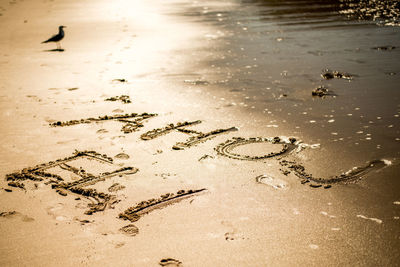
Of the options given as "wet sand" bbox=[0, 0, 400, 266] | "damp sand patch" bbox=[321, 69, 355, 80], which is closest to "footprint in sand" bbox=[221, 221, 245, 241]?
"wet sand" bbox=[0, 0, 400, 266]

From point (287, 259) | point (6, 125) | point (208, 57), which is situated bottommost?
point (287, 259)

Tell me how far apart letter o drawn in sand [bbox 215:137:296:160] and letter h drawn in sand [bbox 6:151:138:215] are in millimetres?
795

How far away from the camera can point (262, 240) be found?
215cm

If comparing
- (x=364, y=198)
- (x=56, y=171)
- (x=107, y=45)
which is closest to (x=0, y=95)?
(x=56, y=171)

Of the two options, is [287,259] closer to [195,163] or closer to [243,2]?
[195,163]

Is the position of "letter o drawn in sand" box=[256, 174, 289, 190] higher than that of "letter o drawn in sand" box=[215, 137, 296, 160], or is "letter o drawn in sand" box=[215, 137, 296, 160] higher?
"letter o drawn in sand" box=[215, 137, 296, 160]

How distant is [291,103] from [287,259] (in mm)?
2456

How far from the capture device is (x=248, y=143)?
3.33m

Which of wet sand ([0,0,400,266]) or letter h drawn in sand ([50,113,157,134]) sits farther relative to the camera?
letter h drawn in sand ([50,113,157,134])

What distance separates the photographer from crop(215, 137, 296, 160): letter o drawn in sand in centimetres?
309

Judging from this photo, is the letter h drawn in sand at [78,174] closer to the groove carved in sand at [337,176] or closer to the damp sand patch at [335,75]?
the groove carved in sand at [337,176]

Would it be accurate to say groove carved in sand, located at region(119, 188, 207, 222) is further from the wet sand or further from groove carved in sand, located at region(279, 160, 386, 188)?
groove carved in sand, located at region(279, 160, 386, 188)

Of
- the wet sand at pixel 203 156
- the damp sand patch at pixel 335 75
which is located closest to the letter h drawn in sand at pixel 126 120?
the wet sand at pixel 203 156

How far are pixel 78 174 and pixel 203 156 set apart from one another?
1031mm
